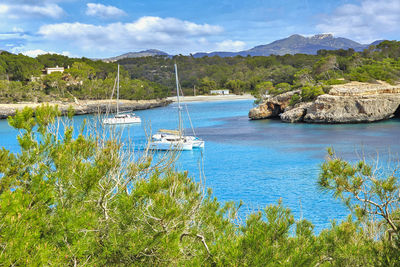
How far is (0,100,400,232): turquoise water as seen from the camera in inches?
498

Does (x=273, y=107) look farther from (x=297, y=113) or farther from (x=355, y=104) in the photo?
(x=355, y=104)

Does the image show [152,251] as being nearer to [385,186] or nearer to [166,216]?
[166,216]

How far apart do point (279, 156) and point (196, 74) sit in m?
77.4

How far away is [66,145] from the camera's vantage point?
4258 mm

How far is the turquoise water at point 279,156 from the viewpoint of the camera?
41.5 feet

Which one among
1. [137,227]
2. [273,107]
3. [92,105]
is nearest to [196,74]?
[92,105]

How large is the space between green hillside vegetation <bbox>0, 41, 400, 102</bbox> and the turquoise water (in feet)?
23.3

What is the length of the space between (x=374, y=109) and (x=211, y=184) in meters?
20.5

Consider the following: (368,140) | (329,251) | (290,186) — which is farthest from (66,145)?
(368,140)

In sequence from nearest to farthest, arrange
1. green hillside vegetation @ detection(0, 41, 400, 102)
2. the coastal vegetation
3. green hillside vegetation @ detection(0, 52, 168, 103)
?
the coastal vegetation → green hillside vegetation @ detection(0, 41, 400, 102) → green hillside vegetation @ detection(0, 52, 168, 103)

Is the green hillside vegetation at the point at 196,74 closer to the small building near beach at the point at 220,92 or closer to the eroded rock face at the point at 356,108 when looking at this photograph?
the small building near beach at the point at 220,92

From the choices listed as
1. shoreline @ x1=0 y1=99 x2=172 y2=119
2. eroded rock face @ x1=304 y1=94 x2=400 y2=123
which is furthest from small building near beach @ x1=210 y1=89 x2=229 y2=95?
Result: eroded rock face @ x1=304 y1=94 x2=400 y2=123

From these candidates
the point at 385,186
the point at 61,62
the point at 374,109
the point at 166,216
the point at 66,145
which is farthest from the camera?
the point at 61,62

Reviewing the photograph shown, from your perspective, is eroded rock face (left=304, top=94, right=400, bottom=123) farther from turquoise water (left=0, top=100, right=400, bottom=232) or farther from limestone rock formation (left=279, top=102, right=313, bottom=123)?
limestone rock formation (left=279, top=102, right=313, bottom=123)
